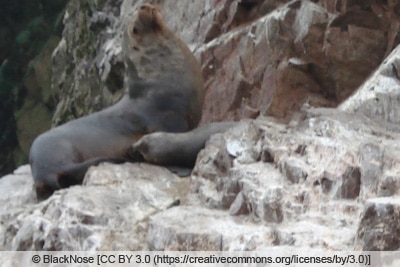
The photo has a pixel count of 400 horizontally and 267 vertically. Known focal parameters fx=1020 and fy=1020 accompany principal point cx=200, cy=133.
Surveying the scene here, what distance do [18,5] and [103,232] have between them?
1616cm

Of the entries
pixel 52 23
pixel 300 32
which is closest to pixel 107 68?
pixel 300 32

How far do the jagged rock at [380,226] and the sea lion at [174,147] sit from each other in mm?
3161

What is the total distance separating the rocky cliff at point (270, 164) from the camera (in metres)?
5.14

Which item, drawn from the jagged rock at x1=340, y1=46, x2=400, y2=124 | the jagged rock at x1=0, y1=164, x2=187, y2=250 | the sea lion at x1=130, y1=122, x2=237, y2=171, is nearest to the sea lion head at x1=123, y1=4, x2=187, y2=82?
the sea lion at x1=130, y1=122, x2=237, y2=171

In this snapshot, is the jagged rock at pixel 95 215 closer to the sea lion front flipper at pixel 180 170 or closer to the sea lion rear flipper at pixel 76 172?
the sea lion front flipper at pixel 180 170

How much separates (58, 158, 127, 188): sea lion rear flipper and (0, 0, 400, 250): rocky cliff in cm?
25

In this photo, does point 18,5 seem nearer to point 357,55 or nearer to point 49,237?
point 357,55

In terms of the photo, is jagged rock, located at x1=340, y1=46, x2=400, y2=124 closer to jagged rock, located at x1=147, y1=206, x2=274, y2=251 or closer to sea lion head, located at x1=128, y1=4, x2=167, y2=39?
jagged rock, located at x1=147, y1=206, x2=274, y2=251

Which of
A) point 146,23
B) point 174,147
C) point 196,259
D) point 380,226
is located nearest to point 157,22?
point 146,23

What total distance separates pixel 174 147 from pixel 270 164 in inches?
67.3

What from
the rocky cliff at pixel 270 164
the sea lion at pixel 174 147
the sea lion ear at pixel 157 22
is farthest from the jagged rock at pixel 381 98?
the sea lion ear at pixel 157 22

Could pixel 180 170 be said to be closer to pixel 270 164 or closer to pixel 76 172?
pixel 76 172

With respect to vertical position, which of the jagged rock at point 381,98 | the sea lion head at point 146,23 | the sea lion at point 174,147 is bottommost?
the sea lion at point 174,147

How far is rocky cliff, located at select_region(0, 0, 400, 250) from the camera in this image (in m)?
5.14
